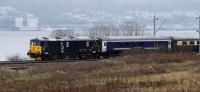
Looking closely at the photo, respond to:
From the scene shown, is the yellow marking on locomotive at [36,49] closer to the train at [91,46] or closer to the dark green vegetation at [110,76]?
the train at [91,46]

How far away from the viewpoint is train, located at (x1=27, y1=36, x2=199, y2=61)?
5353 centimetres

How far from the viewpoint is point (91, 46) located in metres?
56.1

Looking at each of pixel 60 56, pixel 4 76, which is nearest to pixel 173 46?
pixel 60 56

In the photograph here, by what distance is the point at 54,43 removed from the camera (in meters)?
53.9

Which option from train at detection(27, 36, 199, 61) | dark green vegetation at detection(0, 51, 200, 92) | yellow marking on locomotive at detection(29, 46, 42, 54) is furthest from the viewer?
train at detection(27, 36, 199, 61)

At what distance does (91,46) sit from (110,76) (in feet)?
98.1

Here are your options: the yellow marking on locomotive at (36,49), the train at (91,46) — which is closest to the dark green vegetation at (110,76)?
the train at (91,46)

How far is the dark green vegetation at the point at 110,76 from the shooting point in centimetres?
1794

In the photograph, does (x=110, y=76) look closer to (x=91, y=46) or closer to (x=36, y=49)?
(x=36, y=49)

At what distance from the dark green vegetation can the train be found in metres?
11.5

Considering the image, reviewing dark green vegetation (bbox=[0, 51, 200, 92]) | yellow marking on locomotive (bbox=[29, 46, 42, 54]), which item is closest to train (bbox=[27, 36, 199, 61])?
yellow marking on locomotive (bbox=[29, 46, 42, 54])

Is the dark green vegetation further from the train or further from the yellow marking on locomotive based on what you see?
the yellow marking on locomotive

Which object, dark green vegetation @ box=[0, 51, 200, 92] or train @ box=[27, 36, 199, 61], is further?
train @ box=[27, 36, 199, 61]

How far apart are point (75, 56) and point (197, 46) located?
18.6 meters
